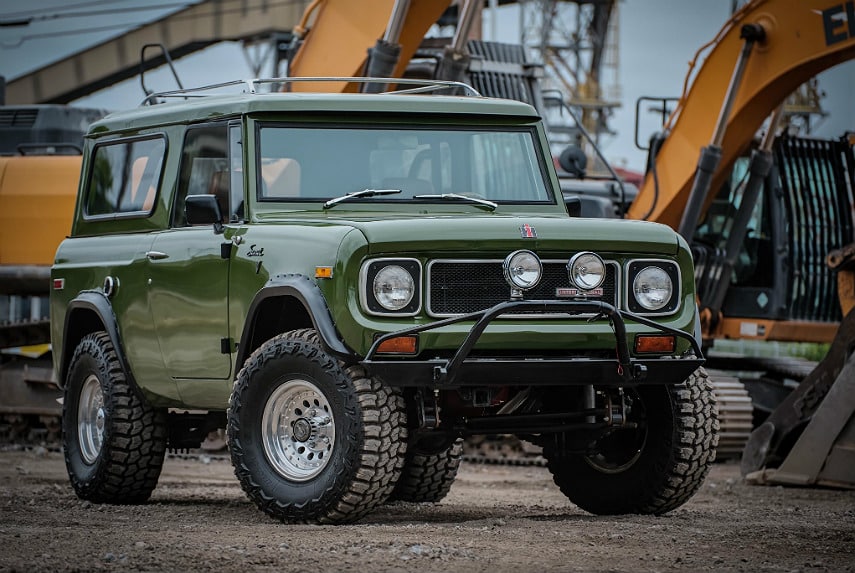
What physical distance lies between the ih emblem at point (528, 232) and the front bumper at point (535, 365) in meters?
0.35

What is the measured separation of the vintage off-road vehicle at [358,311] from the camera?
27.3 ft

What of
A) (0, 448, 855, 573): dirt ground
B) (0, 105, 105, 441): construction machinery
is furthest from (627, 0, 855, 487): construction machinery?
(0, 105, 105, 441): construction machinery

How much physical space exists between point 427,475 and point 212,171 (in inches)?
96.9

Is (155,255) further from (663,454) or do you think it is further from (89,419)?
(663,454)

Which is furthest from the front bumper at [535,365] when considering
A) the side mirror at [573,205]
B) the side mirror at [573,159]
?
the side mirror at [573,159]

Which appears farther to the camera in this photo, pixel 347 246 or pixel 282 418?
pixel 282 418

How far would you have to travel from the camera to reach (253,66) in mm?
47406

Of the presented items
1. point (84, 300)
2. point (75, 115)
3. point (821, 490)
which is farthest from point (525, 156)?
point (75, 115)

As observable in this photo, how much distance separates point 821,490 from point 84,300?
228 inches

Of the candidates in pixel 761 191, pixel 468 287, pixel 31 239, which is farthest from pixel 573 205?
pixel 31 239

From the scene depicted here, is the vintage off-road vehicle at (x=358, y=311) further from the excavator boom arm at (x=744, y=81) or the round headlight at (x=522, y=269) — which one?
the excavator boom arm at (x=744, y=81)

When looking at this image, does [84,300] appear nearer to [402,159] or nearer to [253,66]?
[402,159]

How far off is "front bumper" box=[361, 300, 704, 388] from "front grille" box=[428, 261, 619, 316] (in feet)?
0.48

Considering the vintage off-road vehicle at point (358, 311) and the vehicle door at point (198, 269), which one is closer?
the vintage off-road vehicle at point (358, 311)
